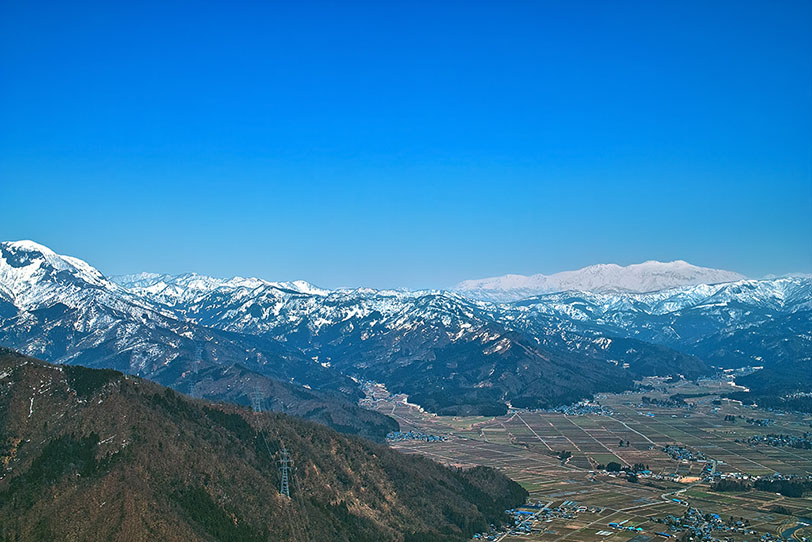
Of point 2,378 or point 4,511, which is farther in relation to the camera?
point 2,378

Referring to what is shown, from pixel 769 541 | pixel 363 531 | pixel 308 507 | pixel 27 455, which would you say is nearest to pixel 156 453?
pixel 27 455

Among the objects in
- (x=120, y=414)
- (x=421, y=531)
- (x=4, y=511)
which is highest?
(x=120, y=414)

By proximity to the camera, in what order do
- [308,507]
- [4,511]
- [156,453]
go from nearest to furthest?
1. [4,511]
2. [156,453]
3. [308,507]

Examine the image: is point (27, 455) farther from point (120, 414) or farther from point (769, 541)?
point (769, 541)

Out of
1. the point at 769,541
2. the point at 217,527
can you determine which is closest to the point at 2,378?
the point at 217,527

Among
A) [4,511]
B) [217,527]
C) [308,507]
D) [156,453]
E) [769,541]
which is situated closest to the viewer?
[4,511]

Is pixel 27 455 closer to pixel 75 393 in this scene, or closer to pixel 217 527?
pixel 75 393

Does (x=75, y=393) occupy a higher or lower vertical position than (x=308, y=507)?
higher

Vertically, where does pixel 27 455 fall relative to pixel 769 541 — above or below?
above

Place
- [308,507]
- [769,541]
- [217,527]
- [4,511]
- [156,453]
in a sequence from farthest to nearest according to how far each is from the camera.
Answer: [769,541]
[308,507]
[156,453]
[217,527]
[4,511]
